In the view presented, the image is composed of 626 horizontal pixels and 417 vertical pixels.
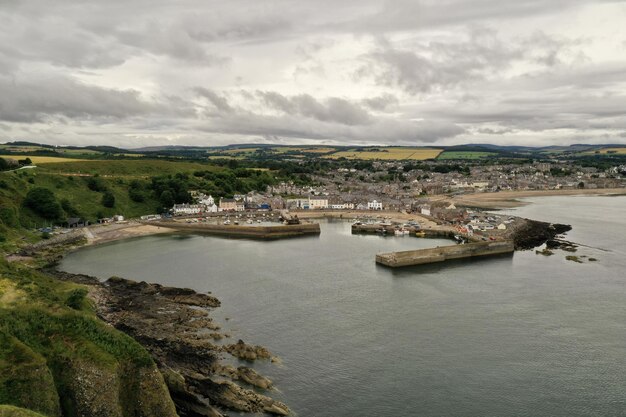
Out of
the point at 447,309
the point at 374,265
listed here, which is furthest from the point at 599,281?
the point at 374,265

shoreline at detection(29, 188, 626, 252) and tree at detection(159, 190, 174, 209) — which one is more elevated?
tree at detection(159, 190, 174, 209)

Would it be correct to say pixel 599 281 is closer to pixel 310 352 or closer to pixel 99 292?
pixel 310 352

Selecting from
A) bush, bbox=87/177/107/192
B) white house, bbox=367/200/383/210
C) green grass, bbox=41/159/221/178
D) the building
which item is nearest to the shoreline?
white house, bbox=367/200/383/210

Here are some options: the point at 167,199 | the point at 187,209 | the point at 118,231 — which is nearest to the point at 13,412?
the point at 118,231

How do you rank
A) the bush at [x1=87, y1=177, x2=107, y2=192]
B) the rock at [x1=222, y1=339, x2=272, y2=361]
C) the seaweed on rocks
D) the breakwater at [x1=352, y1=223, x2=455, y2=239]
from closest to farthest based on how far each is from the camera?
the rock at [x1=222, y1=339, x2=272, y2=361], the seaweed on rocks, the breakwater at [x1=352, y1=223, x2=455, y2=239], the bush at [x1=87, y1=177, x2=107, y2=192]

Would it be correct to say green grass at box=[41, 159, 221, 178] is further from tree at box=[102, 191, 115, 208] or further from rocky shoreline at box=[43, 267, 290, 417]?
rocky shoreline at box=[43, 267, 290, 417]

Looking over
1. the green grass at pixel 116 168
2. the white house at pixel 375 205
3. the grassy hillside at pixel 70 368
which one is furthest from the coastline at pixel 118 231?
the grassy hillside at pixel 70 368

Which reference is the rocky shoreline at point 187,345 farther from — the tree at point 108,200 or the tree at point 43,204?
the tree at point 108,200
